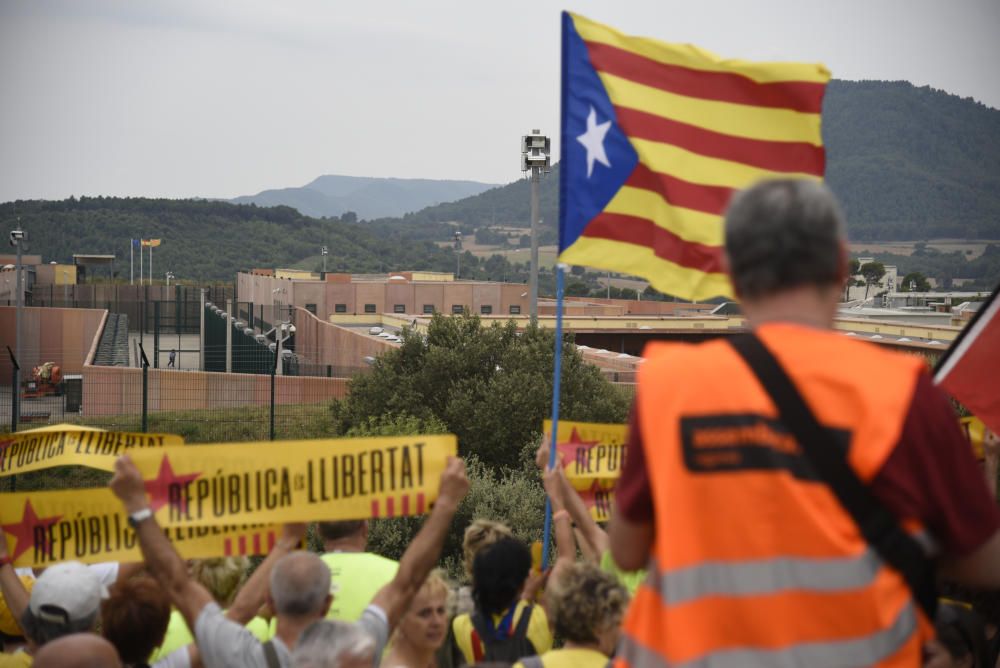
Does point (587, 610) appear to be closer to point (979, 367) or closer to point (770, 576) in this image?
point (770, 576)

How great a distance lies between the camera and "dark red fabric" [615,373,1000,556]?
88.0 inches

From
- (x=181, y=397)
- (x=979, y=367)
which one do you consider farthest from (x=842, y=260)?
(x=181, y=397)

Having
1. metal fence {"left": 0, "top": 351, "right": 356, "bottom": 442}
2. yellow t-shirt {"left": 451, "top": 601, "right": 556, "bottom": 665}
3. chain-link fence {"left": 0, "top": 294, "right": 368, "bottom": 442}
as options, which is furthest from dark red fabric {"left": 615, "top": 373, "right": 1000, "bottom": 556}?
metal fence {"left": 0, "top": 351, "right": 356, "bottom": 442}

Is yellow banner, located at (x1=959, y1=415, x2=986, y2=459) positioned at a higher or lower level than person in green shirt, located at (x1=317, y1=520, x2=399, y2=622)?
higher

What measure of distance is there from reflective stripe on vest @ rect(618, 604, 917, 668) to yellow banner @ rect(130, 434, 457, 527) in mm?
2315

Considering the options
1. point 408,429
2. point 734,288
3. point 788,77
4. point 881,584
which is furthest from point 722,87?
point 408,429

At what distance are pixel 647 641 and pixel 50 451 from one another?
175 inches

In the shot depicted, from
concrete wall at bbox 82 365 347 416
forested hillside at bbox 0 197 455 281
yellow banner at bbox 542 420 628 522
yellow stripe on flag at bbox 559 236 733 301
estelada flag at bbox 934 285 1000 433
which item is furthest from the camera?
forested hillside at bbox 0 197 455 281

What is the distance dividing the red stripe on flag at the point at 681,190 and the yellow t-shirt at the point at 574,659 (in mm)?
2936

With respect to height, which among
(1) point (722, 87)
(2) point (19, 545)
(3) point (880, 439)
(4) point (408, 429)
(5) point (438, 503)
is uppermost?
(1) point (722, 87)

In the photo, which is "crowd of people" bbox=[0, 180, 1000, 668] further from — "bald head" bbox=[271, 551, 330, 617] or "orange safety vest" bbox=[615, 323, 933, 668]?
"bald head" bbox=[271, 551, 330, 617]

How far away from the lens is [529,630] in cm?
464

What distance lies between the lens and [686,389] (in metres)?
2.28

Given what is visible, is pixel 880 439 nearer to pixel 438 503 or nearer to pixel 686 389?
pixel 686 389
